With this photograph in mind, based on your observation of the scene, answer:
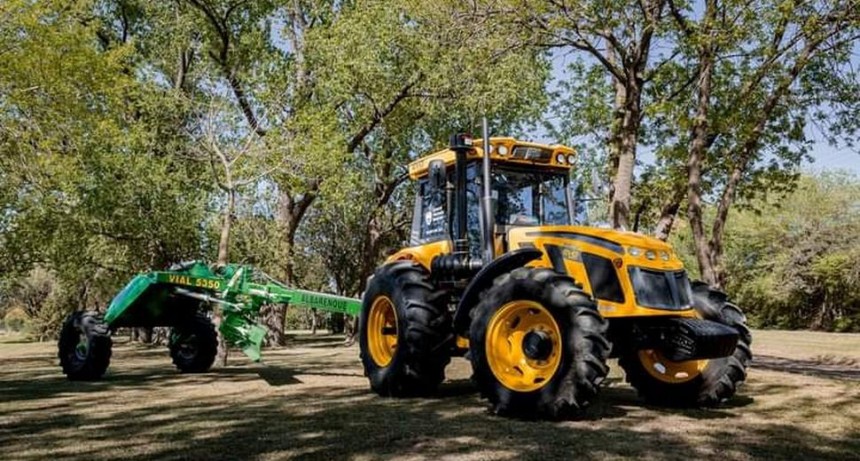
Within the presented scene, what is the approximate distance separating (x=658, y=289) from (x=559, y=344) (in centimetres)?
114

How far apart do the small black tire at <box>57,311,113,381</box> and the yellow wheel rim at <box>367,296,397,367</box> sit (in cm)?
456

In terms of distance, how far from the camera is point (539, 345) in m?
6.79

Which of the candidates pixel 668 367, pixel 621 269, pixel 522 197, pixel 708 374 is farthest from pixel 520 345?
pixel 522 197

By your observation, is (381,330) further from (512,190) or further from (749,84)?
(749,84)

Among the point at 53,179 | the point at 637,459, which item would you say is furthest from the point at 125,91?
the point at 637,459

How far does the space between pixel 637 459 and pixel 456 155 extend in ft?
13.6

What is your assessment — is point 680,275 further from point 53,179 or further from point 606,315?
point 53,179

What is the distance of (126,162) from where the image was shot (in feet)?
68.4

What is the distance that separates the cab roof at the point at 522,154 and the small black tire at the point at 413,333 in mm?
1386

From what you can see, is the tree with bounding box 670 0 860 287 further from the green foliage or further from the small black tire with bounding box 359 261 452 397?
the green foliage

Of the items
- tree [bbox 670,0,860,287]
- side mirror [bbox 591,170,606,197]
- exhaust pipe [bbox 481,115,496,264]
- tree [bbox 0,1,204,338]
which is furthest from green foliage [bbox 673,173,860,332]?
exhaust pipe [bbox 481,115,496,264]

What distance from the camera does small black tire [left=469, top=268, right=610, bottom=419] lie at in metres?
6.29

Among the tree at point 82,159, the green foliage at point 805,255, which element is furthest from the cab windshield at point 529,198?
the green foliage at point 805,255

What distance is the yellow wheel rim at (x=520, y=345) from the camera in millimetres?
6801
